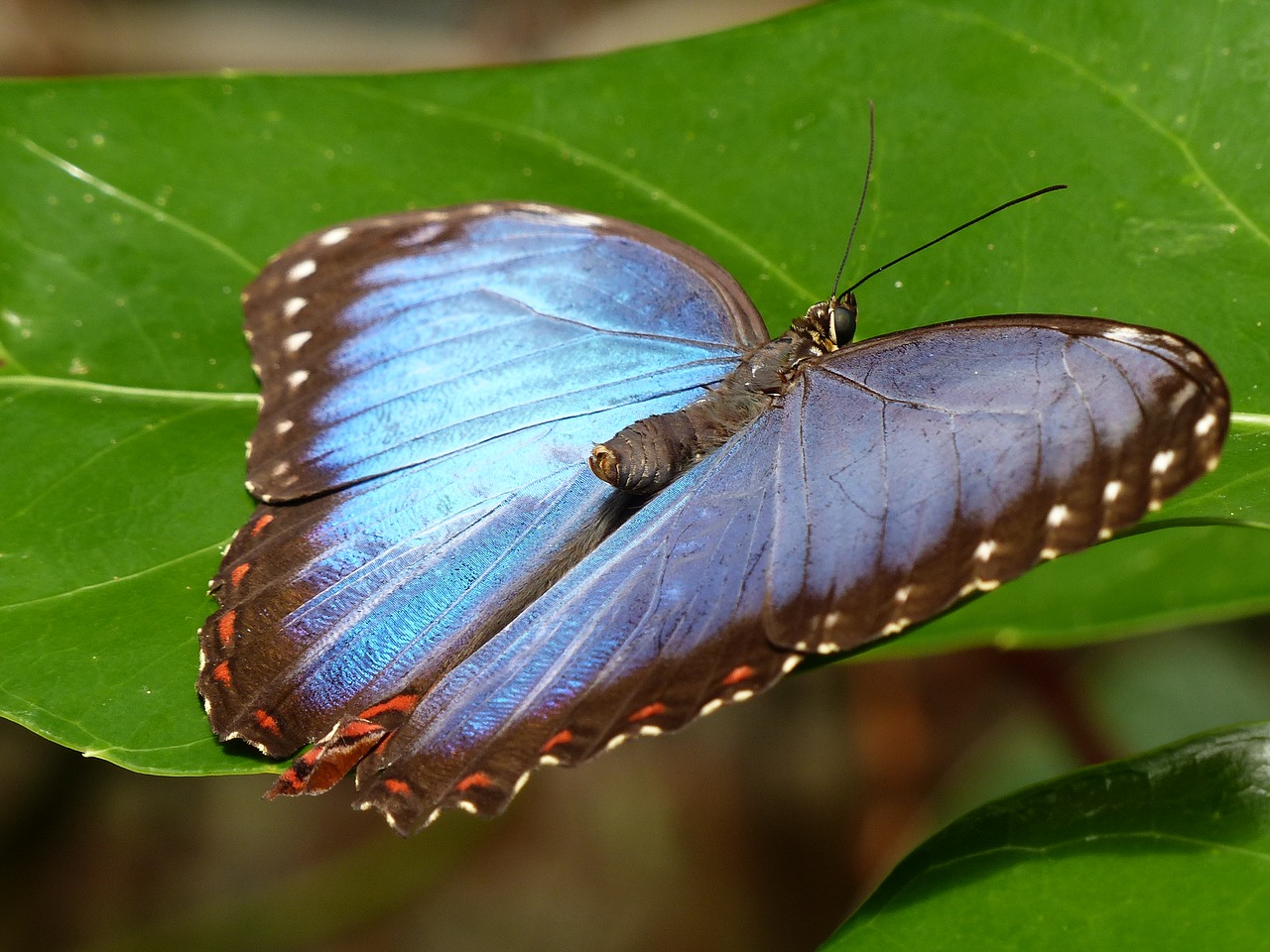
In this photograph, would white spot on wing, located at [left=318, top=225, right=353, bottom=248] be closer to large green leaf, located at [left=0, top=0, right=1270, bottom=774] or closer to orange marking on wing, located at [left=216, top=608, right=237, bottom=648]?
large green leaf, located at [left=0, top=0, right=1270, bottom=774]

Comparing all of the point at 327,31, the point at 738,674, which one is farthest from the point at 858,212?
the point at 327,31

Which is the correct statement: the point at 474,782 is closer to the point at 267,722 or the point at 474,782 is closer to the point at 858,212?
the point at 267,722

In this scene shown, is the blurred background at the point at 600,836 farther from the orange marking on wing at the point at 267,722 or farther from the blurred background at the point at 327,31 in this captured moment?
the orange marking on wing at the point at 267,722

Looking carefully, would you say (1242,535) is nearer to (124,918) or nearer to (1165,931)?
(1165,931)

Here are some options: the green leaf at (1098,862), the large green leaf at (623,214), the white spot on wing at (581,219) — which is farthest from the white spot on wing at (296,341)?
the green leaf at (1098,862)

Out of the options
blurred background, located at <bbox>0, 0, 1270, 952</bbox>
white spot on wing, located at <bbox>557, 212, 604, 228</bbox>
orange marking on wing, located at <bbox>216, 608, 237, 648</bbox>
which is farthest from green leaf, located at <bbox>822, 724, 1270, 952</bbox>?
blurred background, located at <bbox>0, 0, 1270, 952</bbox>

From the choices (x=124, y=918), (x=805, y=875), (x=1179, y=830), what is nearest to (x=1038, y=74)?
(x=1179, y=830)
